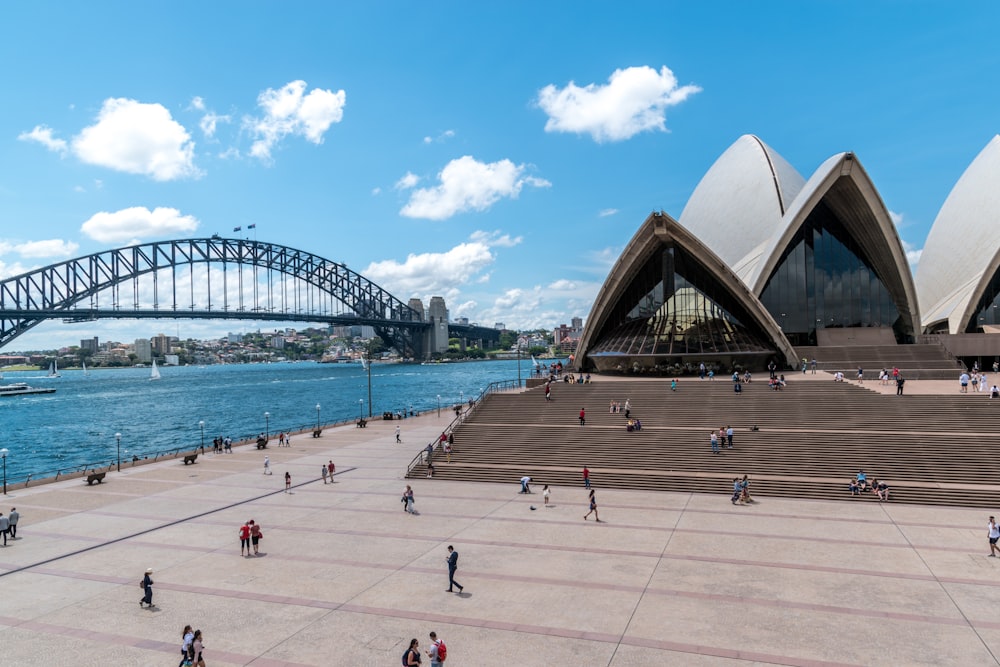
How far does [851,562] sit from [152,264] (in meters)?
136

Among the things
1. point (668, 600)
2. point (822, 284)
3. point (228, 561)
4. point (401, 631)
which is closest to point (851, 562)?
point (668, 600)

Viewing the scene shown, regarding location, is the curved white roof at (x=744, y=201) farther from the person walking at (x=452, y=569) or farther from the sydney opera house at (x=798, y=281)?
the person walking at (x=452, y=569)

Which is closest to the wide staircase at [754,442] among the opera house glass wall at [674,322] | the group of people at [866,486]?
the group of people at [866,486]

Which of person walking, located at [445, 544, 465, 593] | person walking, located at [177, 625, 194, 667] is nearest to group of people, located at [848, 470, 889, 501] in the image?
person walking, located at [445, 544, 465, 593]

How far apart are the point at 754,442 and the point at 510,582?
14.3 m

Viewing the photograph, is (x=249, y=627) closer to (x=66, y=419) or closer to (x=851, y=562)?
(x=851, y=562)

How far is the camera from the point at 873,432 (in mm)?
23781

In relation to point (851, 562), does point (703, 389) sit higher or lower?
higher

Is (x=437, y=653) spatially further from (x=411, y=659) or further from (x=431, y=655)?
(x=411, y=659)

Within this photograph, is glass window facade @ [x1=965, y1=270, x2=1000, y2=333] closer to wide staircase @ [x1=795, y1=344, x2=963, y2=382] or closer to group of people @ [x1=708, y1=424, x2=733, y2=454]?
wide staircase @ [x1=795, y1=344, x2=963, y2=382]

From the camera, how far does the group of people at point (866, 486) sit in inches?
760

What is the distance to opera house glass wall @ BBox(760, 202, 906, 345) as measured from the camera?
4522 centimetres

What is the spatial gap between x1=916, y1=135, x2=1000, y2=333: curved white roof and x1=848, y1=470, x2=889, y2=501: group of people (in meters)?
31.8

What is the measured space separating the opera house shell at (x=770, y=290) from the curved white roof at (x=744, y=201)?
0.85 feet
